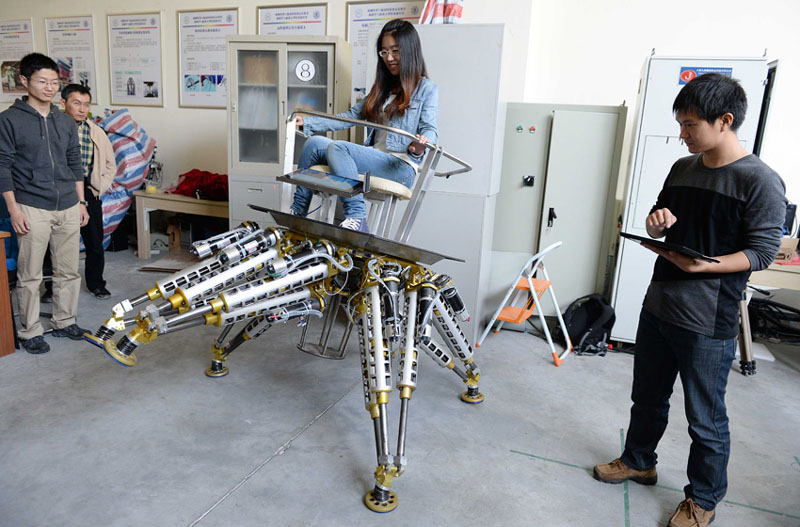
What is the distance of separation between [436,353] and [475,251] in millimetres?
1114

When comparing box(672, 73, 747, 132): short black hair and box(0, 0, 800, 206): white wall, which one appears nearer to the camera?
box(672, 73, 747, 132): short black hair

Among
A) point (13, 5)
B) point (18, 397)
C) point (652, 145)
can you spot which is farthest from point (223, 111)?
point (652, 145)

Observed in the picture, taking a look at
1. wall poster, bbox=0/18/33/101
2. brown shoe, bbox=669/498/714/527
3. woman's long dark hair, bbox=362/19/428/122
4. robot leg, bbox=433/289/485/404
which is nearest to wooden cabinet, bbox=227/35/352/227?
woman's long dark hair, bbox=362/19/428/122

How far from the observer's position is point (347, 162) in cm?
223

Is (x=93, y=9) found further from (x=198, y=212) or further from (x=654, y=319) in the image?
(x=654, y=319)

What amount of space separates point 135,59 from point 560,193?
4.75 metres

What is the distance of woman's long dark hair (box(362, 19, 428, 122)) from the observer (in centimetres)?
245

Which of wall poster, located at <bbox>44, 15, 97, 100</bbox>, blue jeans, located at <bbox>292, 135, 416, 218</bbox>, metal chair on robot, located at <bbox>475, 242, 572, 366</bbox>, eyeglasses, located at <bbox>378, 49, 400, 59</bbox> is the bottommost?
metal chair on robot, located at <bbox>475, 242, 572, 366</bbox>

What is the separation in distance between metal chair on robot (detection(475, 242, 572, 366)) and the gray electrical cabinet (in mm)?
130

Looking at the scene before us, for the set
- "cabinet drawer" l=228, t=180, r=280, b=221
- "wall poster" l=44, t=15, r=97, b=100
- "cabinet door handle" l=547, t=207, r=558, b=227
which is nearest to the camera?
"cabinet door handle" l=547, t=207, r=558, b=227

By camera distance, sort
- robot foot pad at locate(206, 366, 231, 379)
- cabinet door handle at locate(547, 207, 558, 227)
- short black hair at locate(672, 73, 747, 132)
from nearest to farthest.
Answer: short black hair at locate(672, 73, 747, 132) → robot foot pad at locate(206, 366, 231, 379) → cabinet door handle at locate(547, 207, 558, 227)

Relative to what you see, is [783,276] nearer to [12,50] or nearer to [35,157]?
[35,157]

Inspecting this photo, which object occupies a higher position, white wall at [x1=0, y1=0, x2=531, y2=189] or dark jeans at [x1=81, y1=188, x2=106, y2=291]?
white wall at [x1=0, y1=0, x2=531, y2=189]

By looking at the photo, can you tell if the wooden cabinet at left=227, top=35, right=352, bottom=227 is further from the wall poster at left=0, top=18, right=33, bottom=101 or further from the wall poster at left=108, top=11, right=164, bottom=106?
the wall poster at left=0, top=18, right=33, bottom=101
